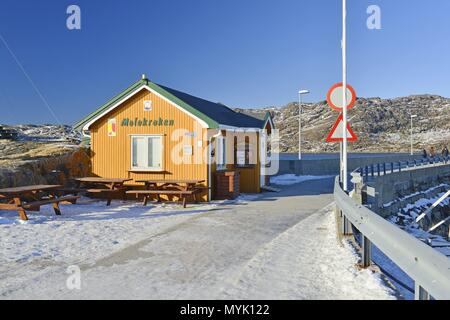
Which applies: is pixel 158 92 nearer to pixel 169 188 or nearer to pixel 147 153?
pixel 147 153

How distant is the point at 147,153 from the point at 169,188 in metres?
1.61

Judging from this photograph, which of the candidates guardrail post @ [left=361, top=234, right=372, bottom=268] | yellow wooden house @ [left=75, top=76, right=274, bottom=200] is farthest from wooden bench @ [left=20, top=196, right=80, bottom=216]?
guardrail post @ [left=361, top=234, right=372, bottom=268]

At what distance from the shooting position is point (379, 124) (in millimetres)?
143125

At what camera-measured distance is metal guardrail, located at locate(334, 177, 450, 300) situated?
339cm

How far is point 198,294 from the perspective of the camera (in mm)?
5141

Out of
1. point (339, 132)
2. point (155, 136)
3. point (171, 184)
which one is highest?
point (155, 136)

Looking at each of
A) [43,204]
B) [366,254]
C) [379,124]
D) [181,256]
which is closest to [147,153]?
[43,204]

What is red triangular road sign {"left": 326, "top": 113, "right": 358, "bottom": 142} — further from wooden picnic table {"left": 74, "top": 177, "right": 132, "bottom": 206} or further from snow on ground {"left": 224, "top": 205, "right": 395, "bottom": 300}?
wooden picnic table {"left": 74, "top": 177, "right": 132, "bottom": 206}

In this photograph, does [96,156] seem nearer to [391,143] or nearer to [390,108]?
[391,143]

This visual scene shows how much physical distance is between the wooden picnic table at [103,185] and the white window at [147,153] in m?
0.94

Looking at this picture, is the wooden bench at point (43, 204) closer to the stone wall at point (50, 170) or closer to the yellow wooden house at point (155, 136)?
the stone wall at point (50, 170)

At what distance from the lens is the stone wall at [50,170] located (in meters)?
15.0

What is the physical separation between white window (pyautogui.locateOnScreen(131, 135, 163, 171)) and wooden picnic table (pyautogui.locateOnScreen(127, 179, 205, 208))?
67 centimetres
